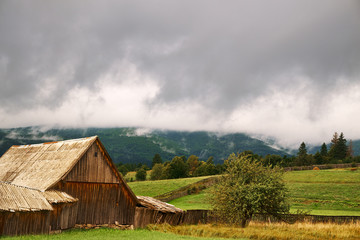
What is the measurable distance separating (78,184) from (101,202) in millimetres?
2665

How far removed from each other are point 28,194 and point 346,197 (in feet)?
179

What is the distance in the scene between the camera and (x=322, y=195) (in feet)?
199

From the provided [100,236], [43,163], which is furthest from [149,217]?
[43,163]

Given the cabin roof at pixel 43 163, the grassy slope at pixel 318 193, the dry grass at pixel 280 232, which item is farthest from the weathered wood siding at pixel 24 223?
the grassy slope at pixel 318 193

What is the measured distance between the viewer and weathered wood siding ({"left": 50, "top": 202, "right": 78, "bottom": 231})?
926 inches

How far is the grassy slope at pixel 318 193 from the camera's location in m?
52.6

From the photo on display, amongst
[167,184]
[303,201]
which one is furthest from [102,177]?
[167,184]

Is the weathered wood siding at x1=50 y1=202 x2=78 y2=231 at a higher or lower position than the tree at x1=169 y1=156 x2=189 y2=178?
higher

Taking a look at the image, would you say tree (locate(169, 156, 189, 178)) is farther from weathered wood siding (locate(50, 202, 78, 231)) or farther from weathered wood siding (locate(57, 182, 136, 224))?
weathered wood siding (locate(50, 202, 78, 231))

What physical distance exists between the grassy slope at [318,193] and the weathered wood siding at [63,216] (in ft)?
78.1

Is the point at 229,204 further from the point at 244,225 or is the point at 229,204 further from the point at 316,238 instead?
the point at 316,238

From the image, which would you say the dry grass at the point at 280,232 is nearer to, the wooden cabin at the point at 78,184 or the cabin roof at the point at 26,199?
the wooden cabin at the point at 78,184

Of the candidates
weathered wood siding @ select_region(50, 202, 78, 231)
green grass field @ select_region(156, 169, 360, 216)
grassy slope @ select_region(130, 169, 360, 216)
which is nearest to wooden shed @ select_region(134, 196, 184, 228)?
weathered wood siding @ select_region(50, 202, 78, 231)

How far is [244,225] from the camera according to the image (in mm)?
30500
